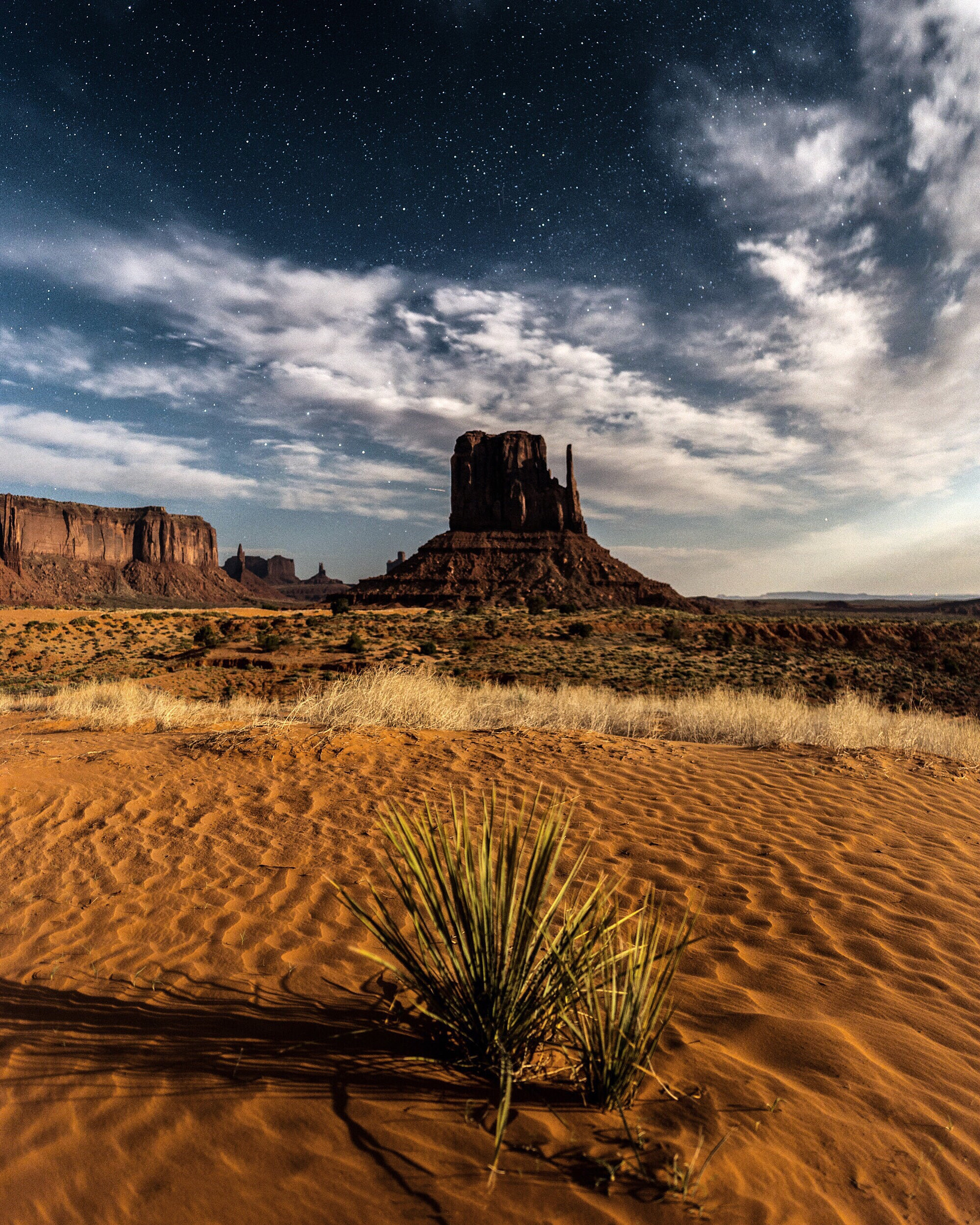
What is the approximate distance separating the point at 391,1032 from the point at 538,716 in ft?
26.2

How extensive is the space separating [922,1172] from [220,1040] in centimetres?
288

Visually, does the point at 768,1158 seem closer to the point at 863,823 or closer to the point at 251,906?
the point at 251,906

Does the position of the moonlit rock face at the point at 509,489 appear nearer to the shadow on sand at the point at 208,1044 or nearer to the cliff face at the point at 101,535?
the cliff face at the point at 101,535

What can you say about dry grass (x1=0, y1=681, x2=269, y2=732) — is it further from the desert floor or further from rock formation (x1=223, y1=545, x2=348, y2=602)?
rock formation (x1=223, y1=545, x2=348, y2=602)

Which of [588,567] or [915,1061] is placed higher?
[588,567]

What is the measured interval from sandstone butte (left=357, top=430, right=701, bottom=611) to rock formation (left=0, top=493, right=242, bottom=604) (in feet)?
199

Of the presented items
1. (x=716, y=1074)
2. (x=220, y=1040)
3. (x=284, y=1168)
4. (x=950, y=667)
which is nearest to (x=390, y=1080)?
(x=284, y=1168)

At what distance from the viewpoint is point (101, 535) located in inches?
5187

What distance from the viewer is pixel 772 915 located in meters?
4.27

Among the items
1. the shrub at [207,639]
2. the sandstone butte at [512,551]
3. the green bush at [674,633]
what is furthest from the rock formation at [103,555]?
the green bush at [674,633]

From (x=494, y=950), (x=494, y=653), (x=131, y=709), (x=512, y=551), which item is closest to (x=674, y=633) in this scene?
(x=494, y=653)

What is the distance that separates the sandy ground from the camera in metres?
2.06

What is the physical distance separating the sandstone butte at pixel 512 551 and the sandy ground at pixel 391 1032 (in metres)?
59.2

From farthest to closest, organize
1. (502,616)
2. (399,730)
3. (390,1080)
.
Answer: (502,616) < (399,730) < (390,1080)
